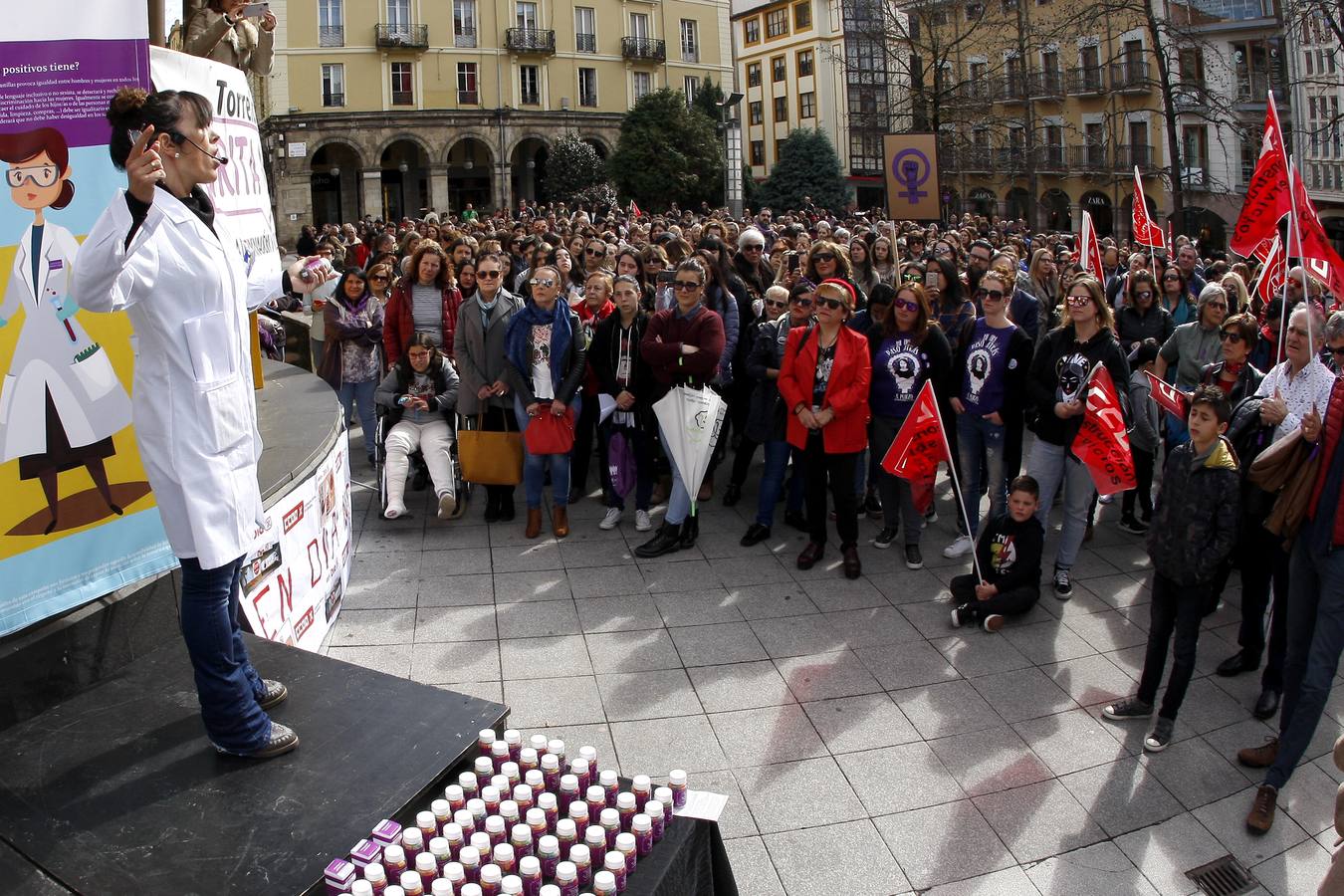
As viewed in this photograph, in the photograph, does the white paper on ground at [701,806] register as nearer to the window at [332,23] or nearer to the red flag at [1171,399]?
the red flag at [1171,399]

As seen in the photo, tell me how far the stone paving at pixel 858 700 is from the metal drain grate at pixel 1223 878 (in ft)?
0.21

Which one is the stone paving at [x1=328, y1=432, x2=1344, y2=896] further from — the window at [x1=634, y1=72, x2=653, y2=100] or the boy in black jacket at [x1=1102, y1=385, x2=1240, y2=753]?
the window at [x1=634, y1=72, x2=653, y2=100]

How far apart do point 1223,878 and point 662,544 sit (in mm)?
4436

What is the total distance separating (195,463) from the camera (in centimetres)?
361

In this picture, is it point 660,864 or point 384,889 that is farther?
point 660,864

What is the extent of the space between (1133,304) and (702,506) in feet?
13.0

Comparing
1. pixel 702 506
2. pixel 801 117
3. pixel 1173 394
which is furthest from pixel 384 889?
pixel 801 117

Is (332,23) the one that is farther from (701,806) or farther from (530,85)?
(701,806)

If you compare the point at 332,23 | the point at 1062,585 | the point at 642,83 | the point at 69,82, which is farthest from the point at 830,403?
the point at 642,83

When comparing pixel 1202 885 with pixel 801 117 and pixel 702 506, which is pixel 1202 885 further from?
pixel 801 117

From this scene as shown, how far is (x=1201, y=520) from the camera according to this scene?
543 cm

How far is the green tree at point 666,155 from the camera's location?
4966cm

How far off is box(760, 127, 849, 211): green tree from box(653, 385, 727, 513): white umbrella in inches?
1837

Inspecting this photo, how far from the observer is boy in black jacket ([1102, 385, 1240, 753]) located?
5418 millimetres
